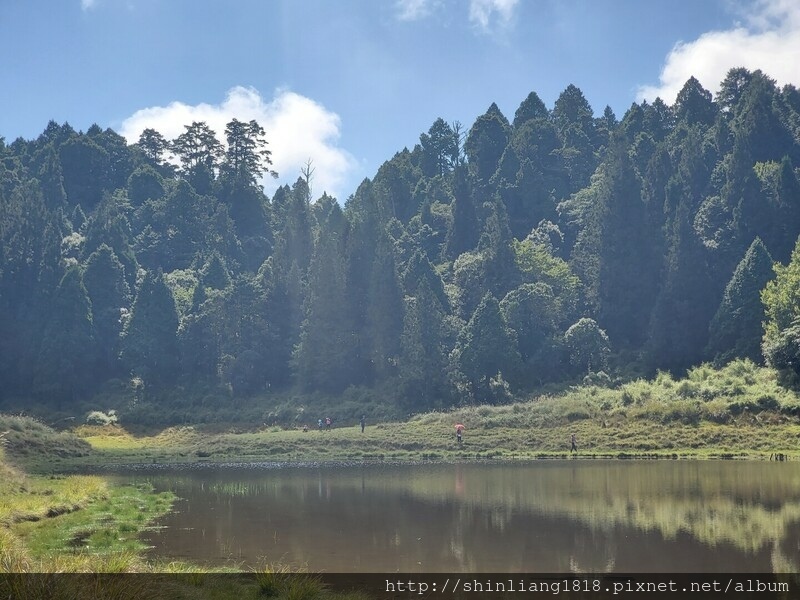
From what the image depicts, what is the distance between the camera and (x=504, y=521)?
26.1m

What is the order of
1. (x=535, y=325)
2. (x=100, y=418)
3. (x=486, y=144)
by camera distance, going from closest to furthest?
(x=100, y=418) < (x=535, y=325) < (x=486, y=144)

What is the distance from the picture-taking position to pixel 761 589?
16.8 meters

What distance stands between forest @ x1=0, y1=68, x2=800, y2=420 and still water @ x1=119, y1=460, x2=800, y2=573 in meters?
34.7

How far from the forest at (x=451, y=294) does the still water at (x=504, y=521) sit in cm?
3468

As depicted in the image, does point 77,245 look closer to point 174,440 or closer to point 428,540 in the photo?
point 174,440

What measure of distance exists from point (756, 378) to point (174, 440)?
2023 inches

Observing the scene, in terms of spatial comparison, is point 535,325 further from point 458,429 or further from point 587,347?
point 458,429

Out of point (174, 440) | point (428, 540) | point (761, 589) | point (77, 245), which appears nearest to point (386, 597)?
point (428, 540)

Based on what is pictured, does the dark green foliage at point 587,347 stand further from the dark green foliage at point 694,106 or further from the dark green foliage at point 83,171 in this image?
the dark green foliage at point 83,171

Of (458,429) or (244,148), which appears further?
(244,148)

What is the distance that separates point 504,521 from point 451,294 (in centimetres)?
7516

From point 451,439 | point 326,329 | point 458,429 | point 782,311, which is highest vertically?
point 326,329

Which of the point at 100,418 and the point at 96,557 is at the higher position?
the point at 100,418

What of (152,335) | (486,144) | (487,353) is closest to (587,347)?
(487,353)
